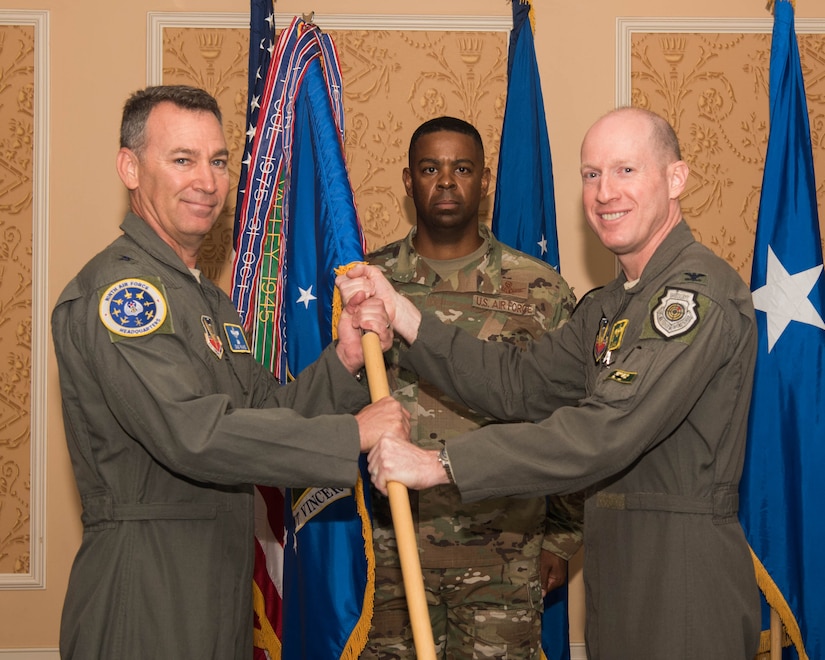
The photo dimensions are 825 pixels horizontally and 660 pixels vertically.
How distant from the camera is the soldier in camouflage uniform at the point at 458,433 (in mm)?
3064

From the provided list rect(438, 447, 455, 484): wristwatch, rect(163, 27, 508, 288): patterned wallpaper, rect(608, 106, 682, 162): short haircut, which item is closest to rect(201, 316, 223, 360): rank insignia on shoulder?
rect(438, 447, 455, 484): wristwatch

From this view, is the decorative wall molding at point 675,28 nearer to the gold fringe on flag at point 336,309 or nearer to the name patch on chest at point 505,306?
the name patch on chest at point 505,306

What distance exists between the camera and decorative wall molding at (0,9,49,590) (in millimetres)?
4117

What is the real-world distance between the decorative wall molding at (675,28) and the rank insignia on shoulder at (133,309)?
2766 mm

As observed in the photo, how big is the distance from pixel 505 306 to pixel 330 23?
1682 mm

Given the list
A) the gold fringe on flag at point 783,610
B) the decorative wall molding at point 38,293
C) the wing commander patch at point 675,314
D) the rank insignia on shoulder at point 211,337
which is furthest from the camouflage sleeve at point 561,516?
the decorative wall molding at point 38,293

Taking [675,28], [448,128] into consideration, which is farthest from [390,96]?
[675,28]

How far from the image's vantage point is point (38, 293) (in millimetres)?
4141

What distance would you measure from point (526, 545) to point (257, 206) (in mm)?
1446

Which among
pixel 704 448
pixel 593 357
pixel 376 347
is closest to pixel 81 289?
pixel 376 347

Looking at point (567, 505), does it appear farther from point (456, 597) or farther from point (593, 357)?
point (593, 357)

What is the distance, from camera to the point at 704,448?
221cm

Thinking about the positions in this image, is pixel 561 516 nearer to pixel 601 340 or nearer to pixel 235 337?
pixel 601 340

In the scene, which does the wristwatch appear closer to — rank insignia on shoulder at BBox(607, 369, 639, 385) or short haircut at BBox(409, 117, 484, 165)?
rank insignia on shoulder at BBox(607, 369, 639, 385)
